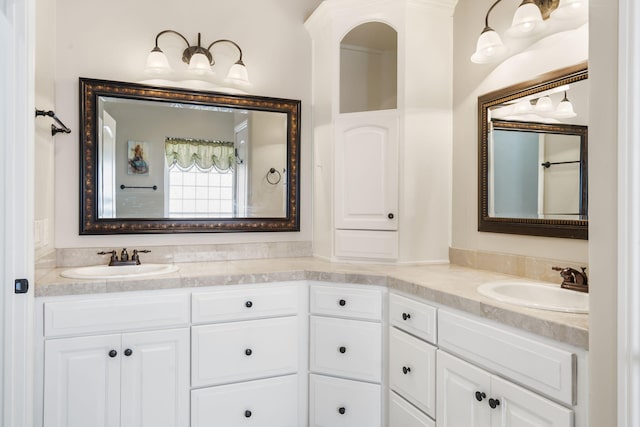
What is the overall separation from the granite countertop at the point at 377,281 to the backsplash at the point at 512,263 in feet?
0.16

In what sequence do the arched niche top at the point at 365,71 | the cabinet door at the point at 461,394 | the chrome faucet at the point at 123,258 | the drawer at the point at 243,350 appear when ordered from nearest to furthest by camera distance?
the cabinet door at the point at 461,394 → the drawer at the point at 243,350 → the chrome faucet at the point at 123,258 → the arched niche top at the point at 365,71

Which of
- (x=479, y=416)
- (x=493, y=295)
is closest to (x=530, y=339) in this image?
(x=493, y=295)

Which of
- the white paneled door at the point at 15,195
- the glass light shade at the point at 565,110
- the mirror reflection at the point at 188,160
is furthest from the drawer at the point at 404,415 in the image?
the white paneled door at the point at 15,195

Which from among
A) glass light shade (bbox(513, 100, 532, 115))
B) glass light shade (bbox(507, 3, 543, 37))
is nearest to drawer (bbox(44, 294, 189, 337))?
glass light shade (bbox(513, 100, 532, 115))

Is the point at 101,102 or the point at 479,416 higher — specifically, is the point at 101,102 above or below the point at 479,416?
above

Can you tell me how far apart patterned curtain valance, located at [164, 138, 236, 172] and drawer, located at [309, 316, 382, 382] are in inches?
42.8

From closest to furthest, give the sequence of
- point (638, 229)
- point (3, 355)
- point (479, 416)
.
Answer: point (638, 229), point (479, 416), point (3, 355)

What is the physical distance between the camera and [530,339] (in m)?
1.32

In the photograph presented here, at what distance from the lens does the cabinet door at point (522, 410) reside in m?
1.23

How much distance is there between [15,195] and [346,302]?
4.88 ft

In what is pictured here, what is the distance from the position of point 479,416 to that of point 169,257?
1802mm

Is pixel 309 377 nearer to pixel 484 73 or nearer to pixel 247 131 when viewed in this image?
pixel 247 131

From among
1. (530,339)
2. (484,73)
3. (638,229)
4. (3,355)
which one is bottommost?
(3,355)

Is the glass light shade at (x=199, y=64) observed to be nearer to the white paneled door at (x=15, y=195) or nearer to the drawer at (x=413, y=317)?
the white paneled door at (x=15, y=195)
